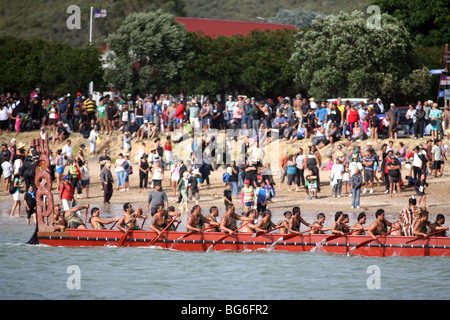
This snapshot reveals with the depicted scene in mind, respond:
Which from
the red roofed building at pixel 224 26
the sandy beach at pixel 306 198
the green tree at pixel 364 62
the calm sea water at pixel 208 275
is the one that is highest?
the red roofed building at pixel 224 26

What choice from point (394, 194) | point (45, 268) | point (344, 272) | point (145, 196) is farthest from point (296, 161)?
point (45, 268)

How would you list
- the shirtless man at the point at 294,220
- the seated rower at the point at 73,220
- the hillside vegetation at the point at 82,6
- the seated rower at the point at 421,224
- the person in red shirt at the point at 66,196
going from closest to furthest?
the seated rower at the point at 421,224 < the shirtless man at the point at 294,220 < the seated rower at the point at 73,220 < the person in red shirt at the point at 66,196 < the hillside vegetation at the point at 82,6

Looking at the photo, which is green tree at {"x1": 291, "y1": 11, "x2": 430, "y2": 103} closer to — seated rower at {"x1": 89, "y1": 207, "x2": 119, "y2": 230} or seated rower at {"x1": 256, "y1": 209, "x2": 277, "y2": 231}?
seated rower at {"x1": 256, "y1": 209, "x2": 277, "y2": 231}

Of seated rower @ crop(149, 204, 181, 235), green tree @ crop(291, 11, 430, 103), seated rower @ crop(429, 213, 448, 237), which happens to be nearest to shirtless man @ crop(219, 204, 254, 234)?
seated rower @ crop(149, 204, 181, 235)

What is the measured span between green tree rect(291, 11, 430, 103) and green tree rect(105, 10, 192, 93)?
26.8 feet

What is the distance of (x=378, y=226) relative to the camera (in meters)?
20.8

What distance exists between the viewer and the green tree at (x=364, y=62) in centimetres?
3688

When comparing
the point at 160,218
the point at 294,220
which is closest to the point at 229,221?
the point at 294,220

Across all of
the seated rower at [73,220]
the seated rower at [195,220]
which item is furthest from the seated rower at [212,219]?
the seated rower at [73,220]

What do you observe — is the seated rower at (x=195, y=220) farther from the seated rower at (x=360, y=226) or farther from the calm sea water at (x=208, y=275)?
the seated rower at (x=360, y=226)

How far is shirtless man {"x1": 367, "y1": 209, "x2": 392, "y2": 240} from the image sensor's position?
812 inches

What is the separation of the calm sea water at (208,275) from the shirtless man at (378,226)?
2.55ft

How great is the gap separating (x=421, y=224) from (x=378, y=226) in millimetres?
1187
